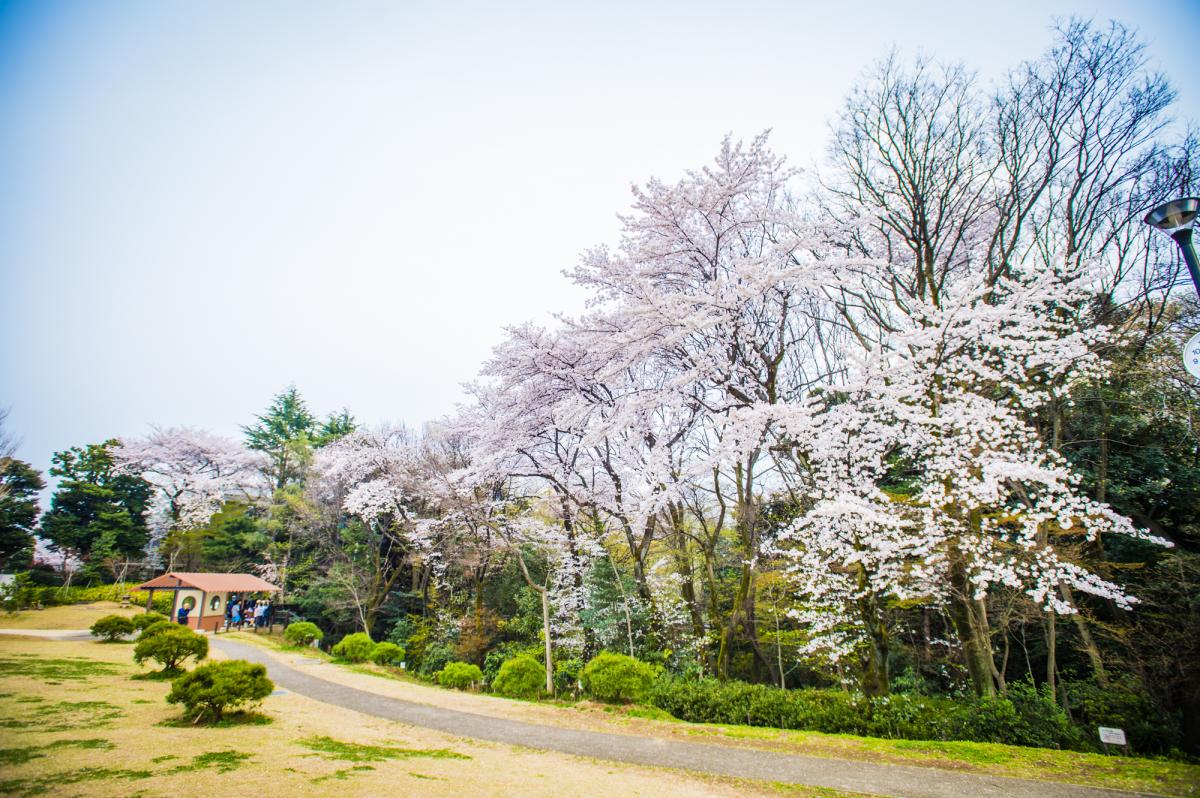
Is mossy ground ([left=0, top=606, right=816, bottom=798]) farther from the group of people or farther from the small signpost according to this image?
the group of people

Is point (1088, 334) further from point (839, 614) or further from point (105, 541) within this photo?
point (105, 541)

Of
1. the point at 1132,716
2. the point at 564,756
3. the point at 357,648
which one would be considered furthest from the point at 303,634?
the point at 1132,716

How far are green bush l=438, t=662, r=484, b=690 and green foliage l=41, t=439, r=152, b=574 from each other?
2307 centimetres

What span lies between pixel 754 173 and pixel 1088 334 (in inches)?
221

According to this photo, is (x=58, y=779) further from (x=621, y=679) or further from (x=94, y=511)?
(x=94, y=511)

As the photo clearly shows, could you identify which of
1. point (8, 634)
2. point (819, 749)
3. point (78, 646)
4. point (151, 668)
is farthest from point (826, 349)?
point (8, 634)

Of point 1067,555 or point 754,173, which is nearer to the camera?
point 1067,555

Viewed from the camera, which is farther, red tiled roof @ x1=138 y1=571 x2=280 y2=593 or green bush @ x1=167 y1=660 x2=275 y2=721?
red tiled roof @ x1=138 y1=571 x2=280 y2=593

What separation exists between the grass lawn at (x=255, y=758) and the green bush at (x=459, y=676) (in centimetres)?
422

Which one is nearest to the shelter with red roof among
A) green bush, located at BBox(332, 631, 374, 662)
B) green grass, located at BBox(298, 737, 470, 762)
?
green bush, located at BBox(332, 631, 374, 662)

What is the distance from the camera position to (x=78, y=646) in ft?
37.9

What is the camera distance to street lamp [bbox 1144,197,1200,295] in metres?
4.14

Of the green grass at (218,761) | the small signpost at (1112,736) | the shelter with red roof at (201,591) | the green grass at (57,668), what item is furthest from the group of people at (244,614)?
the small signpost at (1112,736)

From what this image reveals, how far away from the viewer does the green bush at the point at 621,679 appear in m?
9.35
